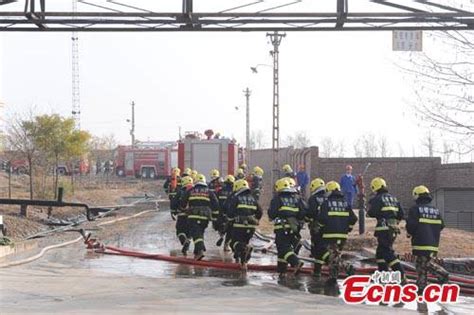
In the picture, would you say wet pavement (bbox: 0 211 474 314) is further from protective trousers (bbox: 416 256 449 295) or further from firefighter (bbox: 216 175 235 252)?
firefighter (bbox: 216 175 235 252)

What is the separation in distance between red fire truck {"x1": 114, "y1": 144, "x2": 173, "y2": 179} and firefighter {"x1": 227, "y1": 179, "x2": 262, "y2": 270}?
41935 mm

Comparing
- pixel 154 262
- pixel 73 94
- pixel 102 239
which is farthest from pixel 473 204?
pixel 73 94

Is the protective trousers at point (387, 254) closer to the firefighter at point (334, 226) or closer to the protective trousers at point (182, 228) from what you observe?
the firefighter at point (334, 226)

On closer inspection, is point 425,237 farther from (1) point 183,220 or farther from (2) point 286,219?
(1) point 183,220

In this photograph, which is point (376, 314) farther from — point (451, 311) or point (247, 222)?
point (247, 222)

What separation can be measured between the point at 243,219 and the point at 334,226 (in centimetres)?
200

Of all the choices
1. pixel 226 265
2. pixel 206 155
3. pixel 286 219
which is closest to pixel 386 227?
pixel 286 219

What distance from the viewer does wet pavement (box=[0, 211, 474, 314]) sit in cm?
912

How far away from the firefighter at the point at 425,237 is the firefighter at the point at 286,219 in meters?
2.02

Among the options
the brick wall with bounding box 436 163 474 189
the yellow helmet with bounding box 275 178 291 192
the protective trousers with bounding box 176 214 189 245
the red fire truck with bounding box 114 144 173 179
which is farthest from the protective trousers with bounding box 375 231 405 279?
the red fire truck with bounding box 114 144 173 179

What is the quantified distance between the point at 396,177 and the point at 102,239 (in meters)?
18.6

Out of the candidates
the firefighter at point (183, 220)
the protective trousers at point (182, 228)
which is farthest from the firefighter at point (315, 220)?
the protective trousers at point (182, 228)

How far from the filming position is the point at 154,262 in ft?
46.1

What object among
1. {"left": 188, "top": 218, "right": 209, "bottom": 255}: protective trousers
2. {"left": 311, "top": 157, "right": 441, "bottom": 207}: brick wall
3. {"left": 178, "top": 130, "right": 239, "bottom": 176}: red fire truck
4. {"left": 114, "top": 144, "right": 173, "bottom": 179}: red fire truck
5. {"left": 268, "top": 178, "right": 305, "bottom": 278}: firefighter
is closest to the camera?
{"left": 268, "top": 178, "right": 305, "bottom": 278}: firefighter
